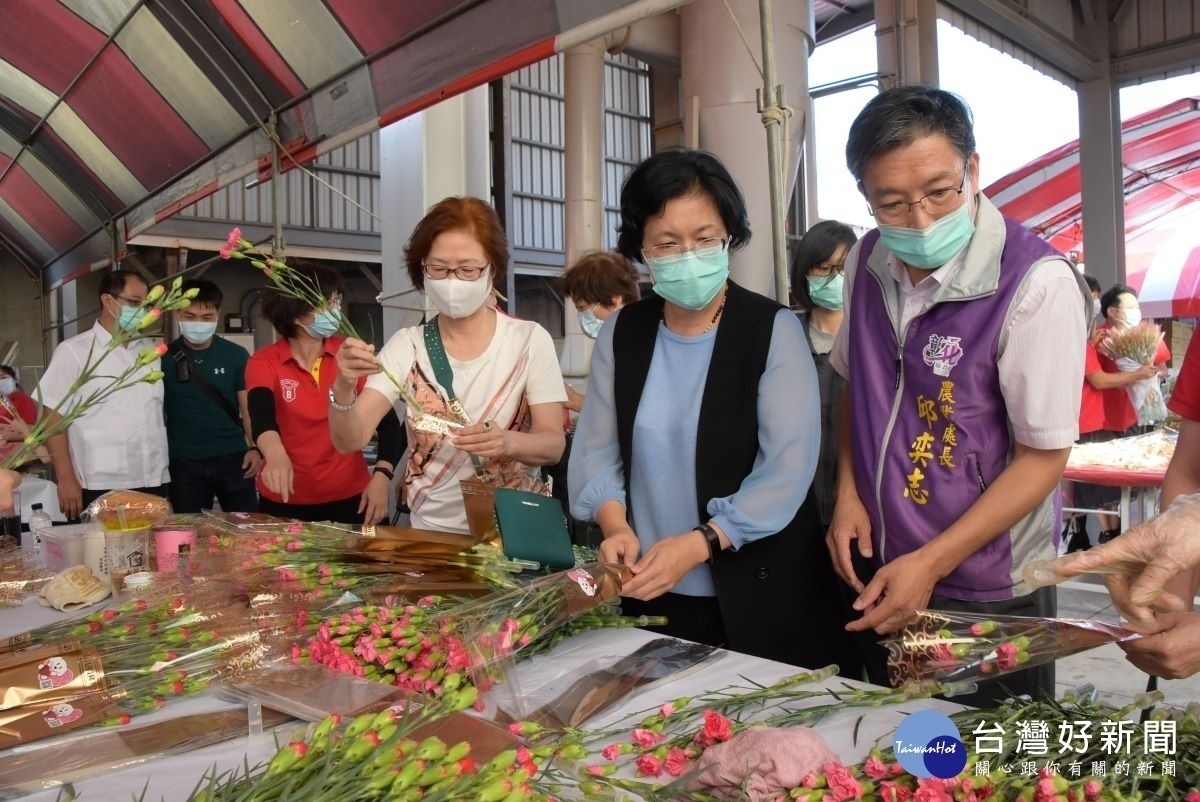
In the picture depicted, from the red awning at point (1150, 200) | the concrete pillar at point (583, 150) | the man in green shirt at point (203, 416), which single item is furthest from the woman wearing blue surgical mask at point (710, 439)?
the red awning at point (1150, 200)

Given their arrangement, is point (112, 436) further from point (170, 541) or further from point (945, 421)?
point (945, 421)

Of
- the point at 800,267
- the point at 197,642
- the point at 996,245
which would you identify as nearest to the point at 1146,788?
the point at 996,245

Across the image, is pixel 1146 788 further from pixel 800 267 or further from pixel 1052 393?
pixel 800 267

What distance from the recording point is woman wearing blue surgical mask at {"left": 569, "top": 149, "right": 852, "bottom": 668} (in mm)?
1526

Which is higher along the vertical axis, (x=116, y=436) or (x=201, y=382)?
(x=201, y=382)

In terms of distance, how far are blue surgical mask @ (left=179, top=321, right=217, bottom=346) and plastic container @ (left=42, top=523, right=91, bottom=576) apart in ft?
4.98

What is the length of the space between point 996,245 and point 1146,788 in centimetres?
89

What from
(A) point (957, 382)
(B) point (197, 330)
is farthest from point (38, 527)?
(A) point (957, 382)

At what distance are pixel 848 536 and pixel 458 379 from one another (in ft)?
3.20

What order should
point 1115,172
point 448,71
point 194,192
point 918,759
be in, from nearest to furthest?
point 918,759, point 448,71, point 194,192, point 1115,172

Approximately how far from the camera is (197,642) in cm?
129

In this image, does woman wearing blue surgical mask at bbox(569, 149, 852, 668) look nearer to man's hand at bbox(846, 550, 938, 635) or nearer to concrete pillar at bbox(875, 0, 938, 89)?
man's hand at bbox(846, 550, 938, 635)

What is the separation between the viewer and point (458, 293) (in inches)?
78.9

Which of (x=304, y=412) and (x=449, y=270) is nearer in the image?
(x=449, y=270)
